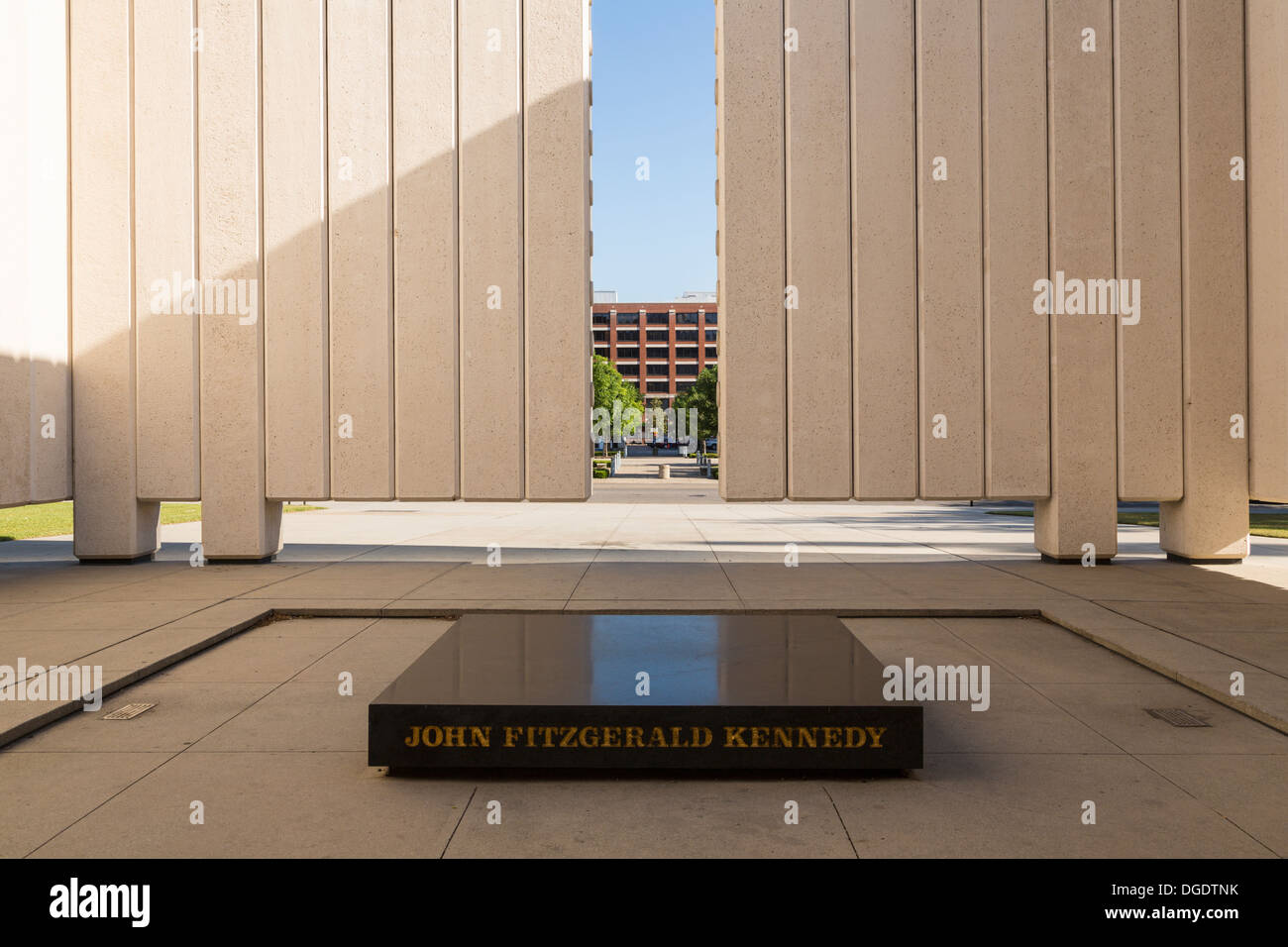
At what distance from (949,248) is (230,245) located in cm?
1243

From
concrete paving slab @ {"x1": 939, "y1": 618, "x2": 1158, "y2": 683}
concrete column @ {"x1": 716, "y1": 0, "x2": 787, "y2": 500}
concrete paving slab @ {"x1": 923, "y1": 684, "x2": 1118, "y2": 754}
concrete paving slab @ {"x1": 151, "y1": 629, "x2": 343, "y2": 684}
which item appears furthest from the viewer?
concrete column @ {"x1": 716, "y1": 0, "x2": 787, "y2": 500}

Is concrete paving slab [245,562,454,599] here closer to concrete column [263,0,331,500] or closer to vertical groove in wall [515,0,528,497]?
concrete column [263,0,331,500]

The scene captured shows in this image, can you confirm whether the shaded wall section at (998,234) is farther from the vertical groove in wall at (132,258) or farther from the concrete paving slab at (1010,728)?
the vertical groove in wall at (132,258)

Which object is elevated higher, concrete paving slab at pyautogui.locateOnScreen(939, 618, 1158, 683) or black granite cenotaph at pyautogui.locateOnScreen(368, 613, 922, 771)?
black granite cenotaph at pyautogui.locateOnScreen(368, 613, 922, 771)

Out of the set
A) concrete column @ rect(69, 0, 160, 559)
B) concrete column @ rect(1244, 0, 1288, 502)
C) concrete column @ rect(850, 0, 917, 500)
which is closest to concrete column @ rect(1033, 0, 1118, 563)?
concrete column @ rect(1244, 0, 1288, 502)

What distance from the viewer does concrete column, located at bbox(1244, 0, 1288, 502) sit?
13367 millimetres

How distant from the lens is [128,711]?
6.84 meters

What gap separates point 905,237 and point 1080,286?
312cm

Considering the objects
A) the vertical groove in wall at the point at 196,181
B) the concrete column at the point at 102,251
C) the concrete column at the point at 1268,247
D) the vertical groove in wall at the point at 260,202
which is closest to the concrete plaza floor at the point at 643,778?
the concrete column at the point at 1268,247

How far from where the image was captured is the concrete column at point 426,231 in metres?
14.9

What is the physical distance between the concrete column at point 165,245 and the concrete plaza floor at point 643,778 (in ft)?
7.57

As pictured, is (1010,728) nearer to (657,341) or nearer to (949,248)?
(949,248)

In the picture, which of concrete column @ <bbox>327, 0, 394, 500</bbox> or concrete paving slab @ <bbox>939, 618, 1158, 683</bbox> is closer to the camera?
concrete paving slab @ <bbox>939, 618, 1158, 683</bbox>

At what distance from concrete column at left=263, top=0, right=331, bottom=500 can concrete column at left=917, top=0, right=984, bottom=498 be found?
10342 millimetres
